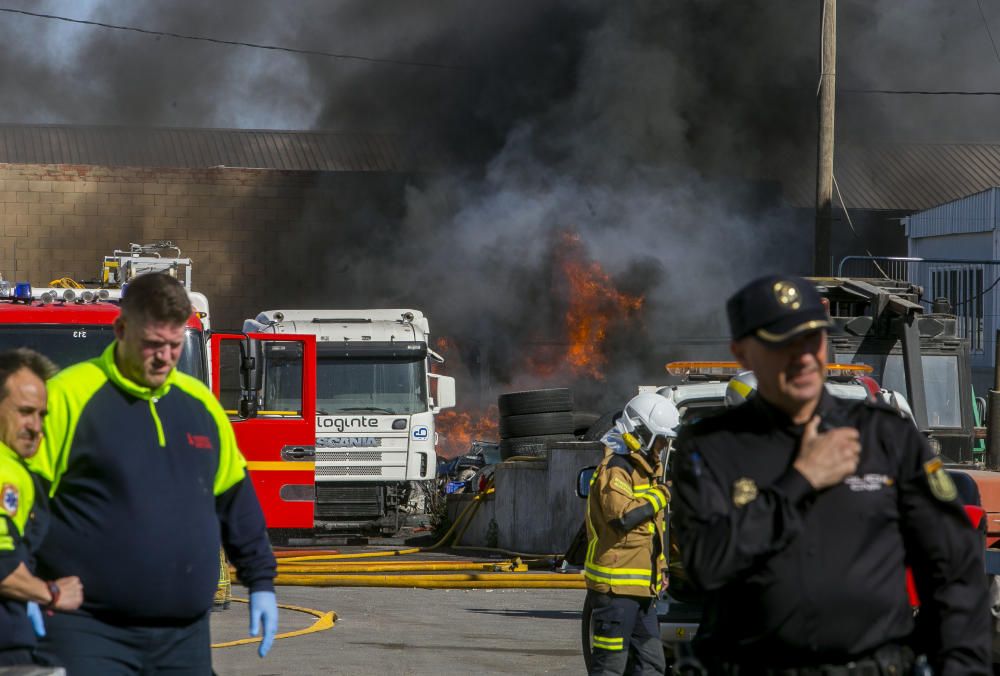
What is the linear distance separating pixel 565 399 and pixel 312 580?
508 centimetres

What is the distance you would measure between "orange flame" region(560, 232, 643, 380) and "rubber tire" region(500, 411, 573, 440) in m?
6.32

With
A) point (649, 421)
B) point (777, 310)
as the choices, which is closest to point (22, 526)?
point (777, 310)

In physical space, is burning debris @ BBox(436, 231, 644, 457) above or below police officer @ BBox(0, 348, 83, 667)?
above

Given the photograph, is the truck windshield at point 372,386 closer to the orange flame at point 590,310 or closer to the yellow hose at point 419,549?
the yellow hose at point 419,549

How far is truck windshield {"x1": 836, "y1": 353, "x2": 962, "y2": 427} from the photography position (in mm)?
13922

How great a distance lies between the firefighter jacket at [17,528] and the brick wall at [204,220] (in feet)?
89.5

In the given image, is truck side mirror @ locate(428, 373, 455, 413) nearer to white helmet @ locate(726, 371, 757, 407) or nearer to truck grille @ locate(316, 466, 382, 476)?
truck grille @ locate(316, 466, 382, 476)

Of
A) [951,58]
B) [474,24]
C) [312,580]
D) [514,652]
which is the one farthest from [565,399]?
[951,58]

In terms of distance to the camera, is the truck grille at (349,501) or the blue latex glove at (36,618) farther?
the truck grille at (349,501)

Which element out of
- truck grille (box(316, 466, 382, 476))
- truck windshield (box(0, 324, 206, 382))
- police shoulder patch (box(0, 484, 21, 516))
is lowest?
truck grille (box(316, 466, 382, 476))

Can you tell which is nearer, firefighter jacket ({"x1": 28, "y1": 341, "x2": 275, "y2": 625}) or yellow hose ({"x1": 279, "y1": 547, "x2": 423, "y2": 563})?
firefighter jacket ({"x1": 28, "y1": 341, "x2": 275, "y2": 625})

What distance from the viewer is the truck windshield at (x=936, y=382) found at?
13.9m

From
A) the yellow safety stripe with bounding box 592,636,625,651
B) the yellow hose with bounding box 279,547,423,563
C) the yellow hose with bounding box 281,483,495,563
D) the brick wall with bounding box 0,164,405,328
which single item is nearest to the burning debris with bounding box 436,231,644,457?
the yellow hose with bounding box 281,483,495,563

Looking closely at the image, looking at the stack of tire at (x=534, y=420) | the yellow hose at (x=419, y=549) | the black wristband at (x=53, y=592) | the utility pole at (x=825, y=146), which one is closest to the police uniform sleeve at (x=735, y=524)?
the black wristband at (x=53, y=592)
